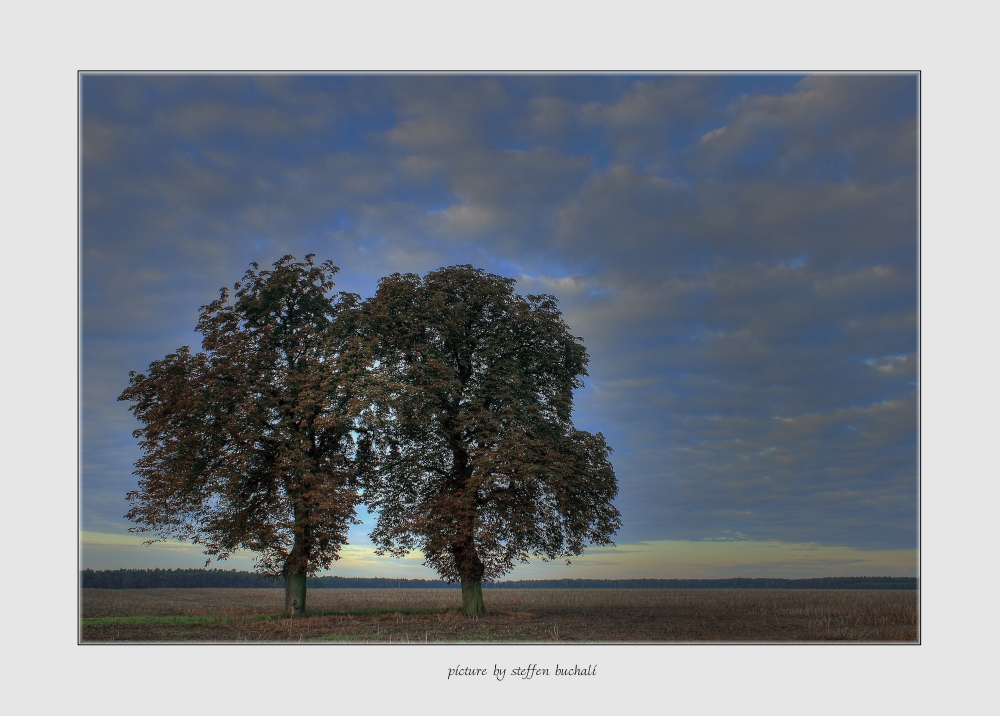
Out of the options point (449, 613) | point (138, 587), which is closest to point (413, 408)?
point (449, 613)

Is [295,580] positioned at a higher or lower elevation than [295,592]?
higher

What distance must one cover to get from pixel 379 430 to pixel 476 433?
422cm

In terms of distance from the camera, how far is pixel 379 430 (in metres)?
29.2

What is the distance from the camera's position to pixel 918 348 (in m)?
20.1

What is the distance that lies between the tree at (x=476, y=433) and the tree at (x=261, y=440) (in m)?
1.87

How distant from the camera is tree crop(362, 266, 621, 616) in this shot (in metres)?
28.3

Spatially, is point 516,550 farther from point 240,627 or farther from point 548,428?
A: point 240,627

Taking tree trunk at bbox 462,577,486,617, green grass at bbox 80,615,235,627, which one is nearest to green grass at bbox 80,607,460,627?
green grass at bbox 80,615,235,627

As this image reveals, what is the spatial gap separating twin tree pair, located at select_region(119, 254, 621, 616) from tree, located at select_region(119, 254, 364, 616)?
7 cm

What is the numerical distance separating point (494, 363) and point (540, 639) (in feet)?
38.4

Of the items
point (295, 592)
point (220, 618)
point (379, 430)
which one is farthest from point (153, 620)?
point (379, 430)

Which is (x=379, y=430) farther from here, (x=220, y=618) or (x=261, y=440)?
(x=220, y=618)

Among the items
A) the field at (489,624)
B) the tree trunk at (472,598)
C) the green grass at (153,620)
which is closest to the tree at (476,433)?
the tree trunk at (472,598)

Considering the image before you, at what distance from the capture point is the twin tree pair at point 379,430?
28.1 m
